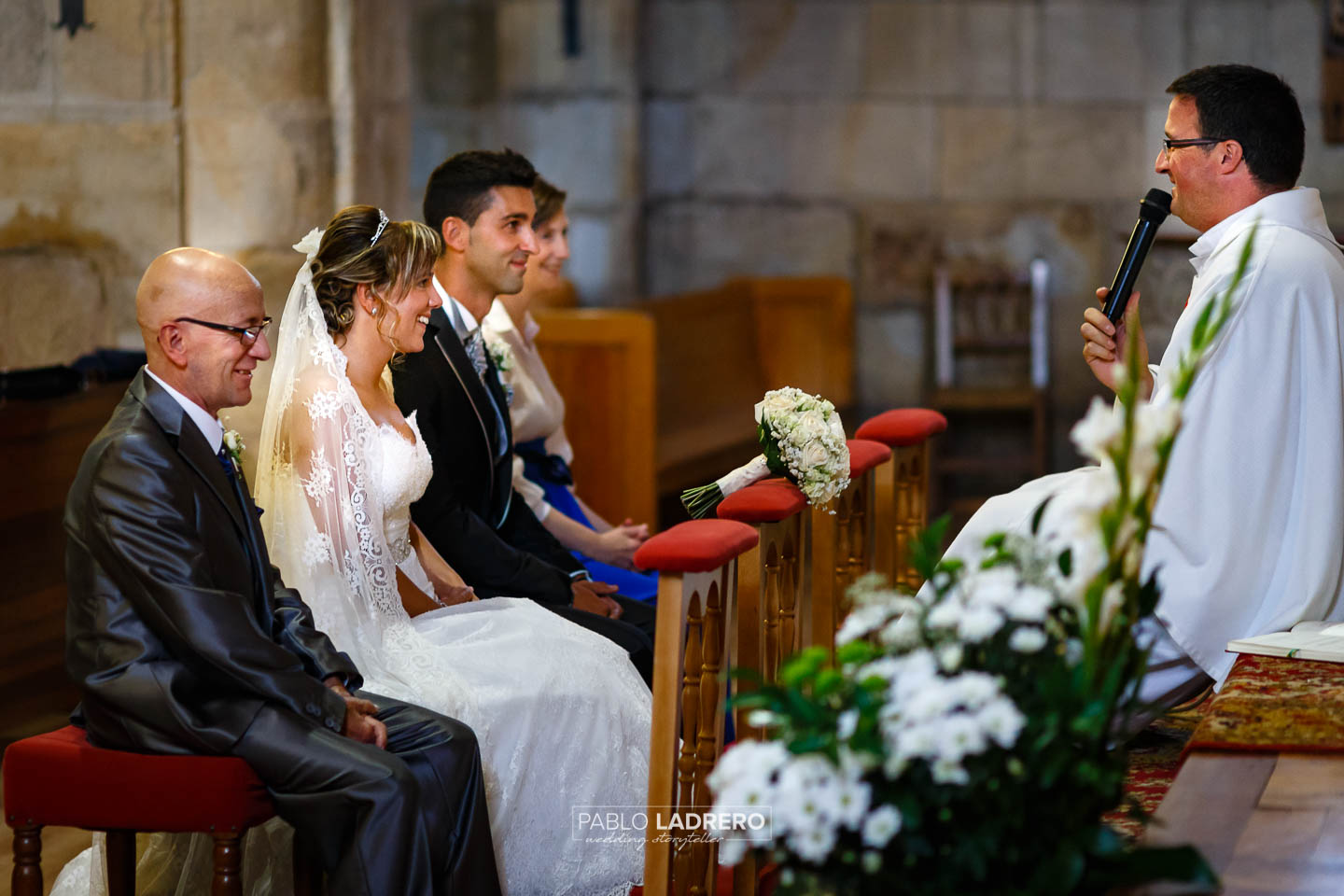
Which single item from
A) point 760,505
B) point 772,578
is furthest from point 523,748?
point 760,505

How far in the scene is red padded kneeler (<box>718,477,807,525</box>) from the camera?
2.91 meters

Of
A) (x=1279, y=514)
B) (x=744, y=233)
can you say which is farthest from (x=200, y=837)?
(x=744, y=233)

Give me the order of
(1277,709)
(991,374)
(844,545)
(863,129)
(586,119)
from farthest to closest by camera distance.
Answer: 1. (863,129)
2. (991,374)
3. (586,119)
4. (844,545)
5. (1277,709)

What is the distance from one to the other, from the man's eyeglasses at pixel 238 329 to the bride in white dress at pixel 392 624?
329 millimetres

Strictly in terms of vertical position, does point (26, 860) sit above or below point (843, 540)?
below

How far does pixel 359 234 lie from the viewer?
3.28 m

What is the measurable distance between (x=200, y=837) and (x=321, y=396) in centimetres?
94

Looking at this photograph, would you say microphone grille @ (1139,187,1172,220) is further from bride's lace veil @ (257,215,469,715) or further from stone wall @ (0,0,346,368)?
stone wall @ (0,0,346,368)

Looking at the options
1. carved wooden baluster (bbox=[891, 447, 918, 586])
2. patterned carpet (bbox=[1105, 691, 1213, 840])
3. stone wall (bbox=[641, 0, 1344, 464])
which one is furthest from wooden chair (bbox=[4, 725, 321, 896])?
stone wall (bbox=[641, 0, 1344, 464])

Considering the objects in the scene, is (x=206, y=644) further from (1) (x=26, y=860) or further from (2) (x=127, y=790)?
(1) (x=26, y=860)

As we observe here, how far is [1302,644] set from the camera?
2.81 m

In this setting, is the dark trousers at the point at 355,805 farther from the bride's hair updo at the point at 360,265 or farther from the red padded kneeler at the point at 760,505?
the bride's hair updo at the point at 360,265

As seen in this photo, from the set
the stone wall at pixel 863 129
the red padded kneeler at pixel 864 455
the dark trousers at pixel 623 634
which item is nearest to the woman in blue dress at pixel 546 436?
the dark trousers at pixel 623 634

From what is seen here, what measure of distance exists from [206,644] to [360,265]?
98 centimetres
